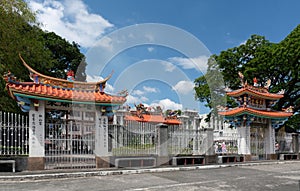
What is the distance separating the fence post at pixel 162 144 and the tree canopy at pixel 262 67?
14389 millimetres

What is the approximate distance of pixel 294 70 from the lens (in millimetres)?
23312

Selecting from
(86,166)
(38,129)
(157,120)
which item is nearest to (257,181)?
(86,166)

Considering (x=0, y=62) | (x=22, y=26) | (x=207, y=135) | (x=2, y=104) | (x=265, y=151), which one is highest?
(x=22, y=26)

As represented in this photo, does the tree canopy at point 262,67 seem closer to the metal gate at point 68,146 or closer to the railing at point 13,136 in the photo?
the metal gate at point 68,146

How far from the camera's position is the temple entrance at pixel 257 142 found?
690 inches

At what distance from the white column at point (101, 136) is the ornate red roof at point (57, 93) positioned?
72 centimetres

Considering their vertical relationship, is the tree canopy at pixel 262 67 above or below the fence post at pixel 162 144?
above

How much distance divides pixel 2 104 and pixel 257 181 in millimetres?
13243

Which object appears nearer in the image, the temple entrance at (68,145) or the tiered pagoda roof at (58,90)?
the tiered pagoda roof at (58,90)

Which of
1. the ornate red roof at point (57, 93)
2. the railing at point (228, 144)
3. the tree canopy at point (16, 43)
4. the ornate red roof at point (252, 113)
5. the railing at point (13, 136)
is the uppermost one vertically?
the tree canopy at point (16, 43)

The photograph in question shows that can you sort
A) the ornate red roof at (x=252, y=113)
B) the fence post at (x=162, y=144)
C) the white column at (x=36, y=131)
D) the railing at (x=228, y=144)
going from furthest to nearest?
the railing at (x=228, y=144) < the ornate red roof at (x=252, y=113) < the fence post at (x=162, y=144) < the white column at (x=36, y=131)

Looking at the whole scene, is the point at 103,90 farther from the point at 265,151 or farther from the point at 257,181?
the point at 265,151

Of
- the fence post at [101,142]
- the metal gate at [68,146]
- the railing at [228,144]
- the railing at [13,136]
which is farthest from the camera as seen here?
the railing at [228,144]

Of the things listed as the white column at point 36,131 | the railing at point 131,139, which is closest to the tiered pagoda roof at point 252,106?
the railing at point 131,139
